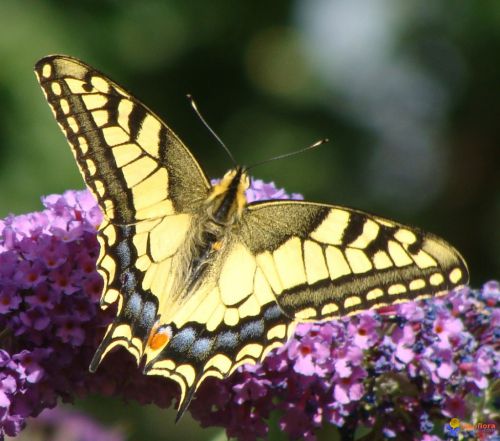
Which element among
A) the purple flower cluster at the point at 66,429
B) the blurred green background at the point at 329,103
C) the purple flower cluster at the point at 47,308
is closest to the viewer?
the purple flower cluster at the point at 47,308

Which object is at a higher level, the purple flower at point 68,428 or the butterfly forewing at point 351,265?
the butterfly forewing at point 351,265

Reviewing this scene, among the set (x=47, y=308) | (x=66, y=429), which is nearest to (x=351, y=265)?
(x=47, y=308)

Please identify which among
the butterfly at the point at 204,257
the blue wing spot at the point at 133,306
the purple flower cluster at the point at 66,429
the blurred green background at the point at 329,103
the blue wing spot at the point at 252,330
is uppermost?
the blurred green background at the point at 329,103

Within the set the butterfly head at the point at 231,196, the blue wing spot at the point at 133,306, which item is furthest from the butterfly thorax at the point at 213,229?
the blue wing spot at the point at 133,306

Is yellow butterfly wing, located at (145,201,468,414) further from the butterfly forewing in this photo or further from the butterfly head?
the butterfly head

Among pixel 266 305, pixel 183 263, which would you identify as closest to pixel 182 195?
pixel 183 263

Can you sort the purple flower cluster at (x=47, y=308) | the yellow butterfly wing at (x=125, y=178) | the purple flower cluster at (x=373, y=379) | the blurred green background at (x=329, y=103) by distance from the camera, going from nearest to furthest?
the yellow butterfly wing at (x=125, y=178) < the purple flower cluster at (x=47, y=308) < the purple flower cluster at (x=373, y=379) < the blurred green background at (x=329, y=103)

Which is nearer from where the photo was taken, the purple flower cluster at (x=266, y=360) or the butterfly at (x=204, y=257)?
the butterfly at (x=204, y=257)

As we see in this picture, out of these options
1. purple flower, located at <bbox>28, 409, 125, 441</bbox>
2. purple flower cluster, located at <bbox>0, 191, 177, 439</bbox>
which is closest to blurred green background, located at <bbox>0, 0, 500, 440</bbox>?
purple flower, located at <bbox>28, 409, 125, 441</bbox>

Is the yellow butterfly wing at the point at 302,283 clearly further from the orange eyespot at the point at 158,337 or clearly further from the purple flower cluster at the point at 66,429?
the purple flower cluster at the point at 66,429
